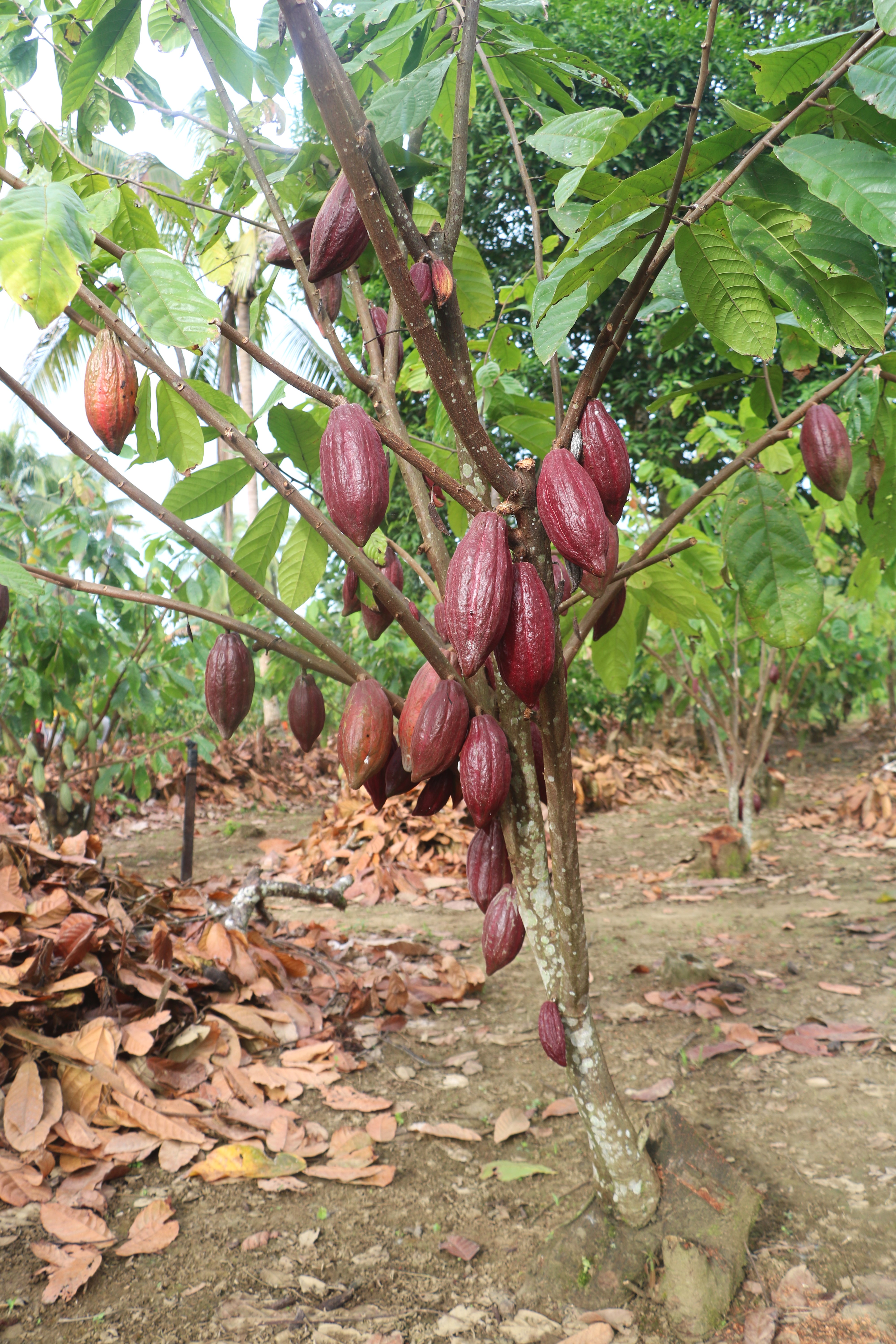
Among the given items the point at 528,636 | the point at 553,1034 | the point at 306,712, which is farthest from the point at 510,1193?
the point at 528,636

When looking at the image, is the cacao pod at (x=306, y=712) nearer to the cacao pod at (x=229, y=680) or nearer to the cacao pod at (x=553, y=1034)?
the cacao pod at (x=229, y=680)

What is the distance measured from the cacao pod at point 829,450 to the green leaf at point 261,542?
1.99 feet

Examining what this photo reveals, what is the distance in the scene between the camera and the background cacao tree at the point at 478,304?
0.72m

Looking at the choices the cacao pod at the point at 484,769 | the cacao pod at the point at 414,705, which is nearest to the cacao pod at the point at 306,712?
the cacao pod at the point at 414,705

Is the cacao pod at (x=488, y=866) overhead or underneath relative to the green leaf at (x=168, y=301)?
underneath

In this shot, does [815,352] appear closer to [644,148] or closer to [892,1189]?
[892,1189]

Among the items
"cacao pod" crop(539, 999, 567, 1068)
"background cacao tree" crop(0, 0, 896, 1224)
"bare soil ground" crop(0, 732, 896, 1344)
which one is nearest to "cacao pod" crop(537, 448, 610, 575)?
"background cacao tree" crop(0, 0, 896, 1224)

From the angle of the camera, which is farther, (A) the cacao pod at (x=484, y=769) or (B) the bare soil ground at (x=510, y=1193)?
(B) the bare soil ground at (x=510, y=1193)

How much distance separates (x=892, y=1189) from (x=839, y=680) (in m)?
6.09

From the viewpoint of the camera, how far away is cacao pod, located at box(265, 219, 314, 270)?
1.03m

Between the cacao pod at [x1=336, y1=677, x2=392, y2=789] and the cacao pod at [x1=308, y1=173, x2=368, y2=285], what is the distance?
0.44 m

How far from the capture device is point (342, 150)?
28.7 inches

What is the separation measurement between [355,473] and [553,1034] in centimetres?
77

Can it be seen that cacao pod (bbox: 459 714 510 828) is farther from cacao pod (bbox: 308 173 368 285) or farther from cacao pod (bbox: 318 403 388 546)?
cacao pod (bbox: 308 173 368 285)
